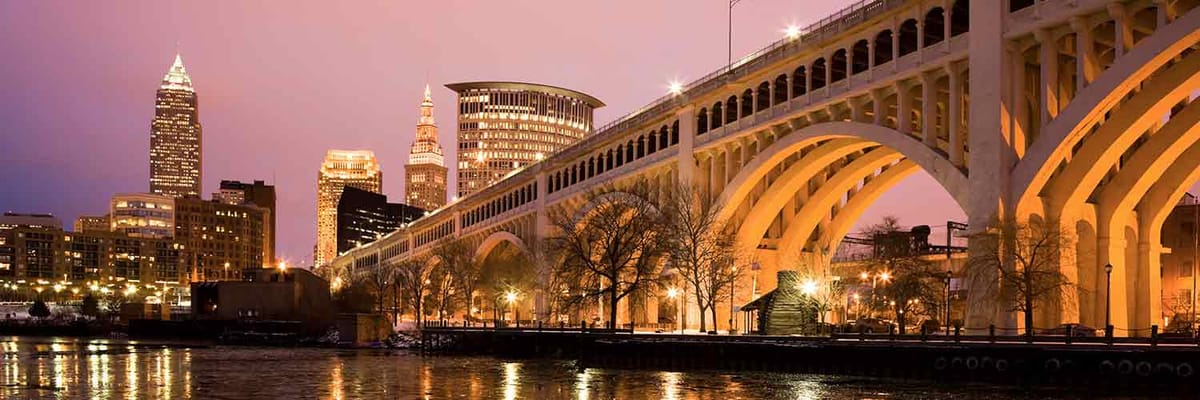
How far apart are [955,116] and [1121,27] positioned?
978 centimetres

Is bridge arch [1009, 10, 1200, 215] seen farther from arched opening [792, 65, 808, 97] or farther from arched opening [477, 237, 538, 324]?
arched opening [477, 237, 538, 324]

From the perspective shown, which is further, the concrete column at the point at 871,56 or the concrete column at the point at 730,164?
the concrete column at the point at 730,164

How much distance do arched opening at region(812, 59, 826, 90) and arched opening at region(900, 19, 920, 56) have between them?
20.7 feet

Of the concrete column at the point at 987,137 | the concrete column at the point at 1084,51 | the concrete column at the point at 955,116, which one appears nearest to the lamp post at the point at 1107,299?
the concrete column at the point at 987,137

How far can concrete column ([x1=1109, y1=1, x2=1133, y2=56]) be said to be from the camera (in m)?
41.6

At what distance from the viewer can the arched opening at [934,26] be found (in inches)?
2085

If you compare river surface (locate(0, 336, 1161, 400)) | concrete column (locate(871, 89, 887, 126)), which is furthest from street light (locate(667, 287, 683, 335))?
concrete column (locate(871, 89, 887, 126))

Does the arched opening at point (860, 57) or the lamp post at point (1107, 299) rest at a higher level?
the arched opening at point (860, 57)

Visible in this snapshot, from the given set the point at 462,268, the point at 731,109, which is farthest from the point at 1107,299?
the point at 462,268

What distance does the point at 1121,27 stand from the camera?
41.8 meters

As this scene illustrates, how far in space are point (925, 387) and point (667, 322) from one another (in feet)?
150

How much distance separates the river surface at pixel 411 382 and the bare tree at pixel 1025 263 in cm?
714

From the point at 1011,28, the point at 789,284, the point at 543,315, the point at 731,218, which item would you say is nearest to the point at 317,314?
the point at 543,315

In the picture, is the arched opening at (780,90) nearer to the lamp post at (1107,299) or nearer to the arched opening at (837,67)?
the arched opening at (837,67)
